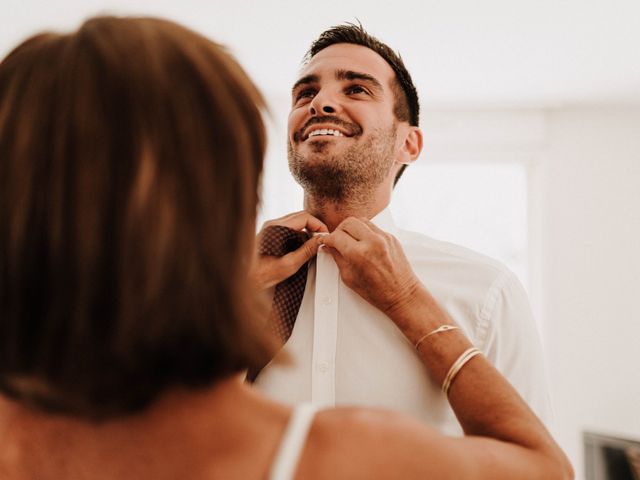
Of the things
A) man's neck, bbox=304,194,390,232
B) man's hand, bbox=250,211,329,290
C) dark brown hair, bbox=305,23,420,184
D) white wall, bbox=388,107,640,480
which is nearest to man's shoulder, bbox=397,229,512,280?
man's neck, bbox=304,194,390,232

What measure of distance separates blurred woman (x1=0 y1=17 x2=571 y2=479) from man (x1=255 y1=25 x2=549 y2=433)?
45 centimetres

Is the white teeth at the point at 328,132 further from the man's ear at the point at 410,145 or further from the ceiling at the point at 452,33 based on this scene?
the ceiling at the point at 452,33

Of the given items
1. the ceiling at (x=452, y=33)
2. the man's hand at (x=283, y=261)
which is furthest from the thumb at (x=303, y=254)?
the ceiling at (x=452, y=33)

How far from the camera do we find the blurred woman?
0.44 m

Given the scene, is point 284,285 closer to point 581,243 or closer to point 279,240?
point 279,240

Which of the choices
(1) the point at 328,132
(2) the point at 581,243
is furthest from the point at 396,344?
(2) the point at 581,243

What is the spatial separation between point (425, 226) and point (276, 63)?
1496mm

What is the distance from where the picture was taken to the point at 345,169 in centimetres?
120

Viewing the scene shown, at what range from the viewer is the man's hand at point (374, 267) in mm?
926

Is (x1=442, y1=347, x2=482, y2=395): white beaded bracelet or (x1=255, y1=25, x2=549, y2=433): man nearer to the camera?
(x1=442, y1=347, x2=482, y2=395): white beaded bracelet

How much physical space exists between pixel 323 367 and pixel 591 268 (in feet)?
9.99

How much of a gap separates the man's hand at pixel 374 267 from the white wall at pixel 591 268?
9.49ft

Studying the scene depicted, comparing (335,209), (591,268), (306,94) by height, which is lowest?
(591,268)

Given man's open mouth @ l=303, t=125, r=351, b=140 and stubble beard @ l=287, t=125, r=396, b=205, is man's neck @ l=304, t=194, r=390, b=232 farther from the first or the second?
man's open mouth @ l=303, t=125, r=351, b=140
